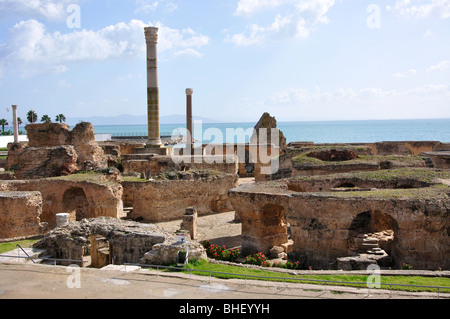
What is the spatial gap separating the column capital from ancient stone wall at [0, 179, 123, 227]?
16.8 metres

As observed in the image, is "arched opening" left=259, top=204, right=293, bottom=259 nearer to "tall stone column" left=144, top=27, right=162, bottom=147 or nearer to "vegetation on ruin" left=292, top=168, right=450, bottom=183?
"vegetation on ruin" left=292, top=168, right=450, bottom=183

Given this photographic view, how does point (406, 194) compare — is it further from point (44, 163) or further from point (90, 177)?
point (44, 163)

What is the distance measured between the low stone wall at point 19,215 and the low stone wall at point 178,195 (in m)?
6.56


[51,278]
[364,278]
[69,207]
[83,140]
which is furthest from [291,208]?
[83,140]

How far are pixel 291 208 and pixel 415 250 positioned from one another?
4.46m

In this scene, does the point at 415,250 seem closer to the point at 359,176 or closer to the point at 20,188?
the point at 359,176

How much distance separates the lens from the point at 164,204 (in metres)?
24.3

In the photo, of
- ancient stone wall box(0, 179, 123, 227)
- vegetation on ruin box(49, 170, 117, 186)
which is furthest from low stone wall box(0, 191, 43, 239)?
vegetation on ruin box(49, 170, 117, 186)

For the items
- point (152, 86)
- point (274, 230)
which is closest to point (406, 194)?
point (274, 230)

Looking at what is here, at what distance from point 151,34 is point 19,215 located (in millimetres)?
21108

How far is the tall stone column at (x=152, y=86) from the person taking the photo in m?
35.0

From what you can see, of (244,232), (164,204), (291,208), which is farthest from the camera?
(164,204)
